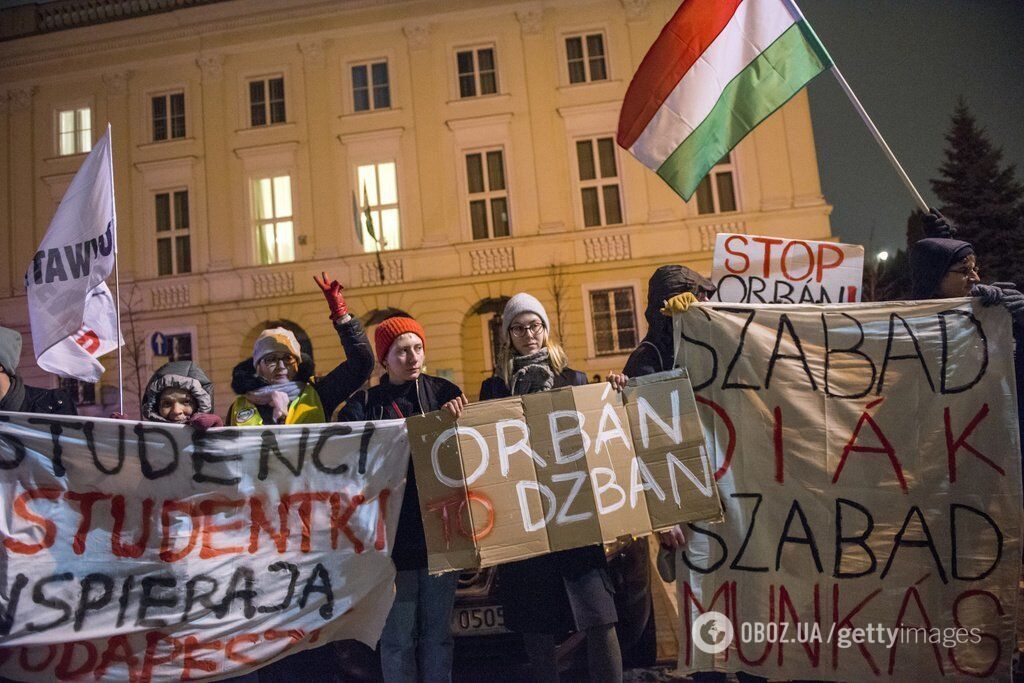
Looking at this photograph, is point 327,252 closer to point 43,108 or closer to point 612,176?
point 612,176

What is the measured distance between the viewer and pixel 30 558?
9.41ft

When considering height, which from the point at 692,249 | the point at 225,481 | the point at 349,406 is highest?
the point at 692,249

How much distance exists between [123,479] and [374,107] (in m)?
17.8

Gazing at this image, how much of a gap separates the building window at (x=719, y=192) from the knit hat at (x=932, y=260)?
14.9 meters

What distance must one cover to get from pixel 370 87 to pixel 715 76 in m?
16.9

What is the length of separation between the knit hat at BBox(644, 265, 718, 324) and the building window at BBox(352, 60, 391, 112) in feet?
57.3

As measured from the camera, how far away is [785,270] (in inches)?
153

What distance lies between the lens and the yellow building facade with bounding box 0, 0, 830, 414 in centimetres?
1780

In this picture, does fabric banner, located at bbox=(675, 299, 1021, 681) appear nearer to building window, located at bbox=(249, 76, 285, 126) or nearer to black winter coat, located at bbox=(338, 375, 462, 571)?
black winter coat, located at bbox=(338, 375, 462, 571)

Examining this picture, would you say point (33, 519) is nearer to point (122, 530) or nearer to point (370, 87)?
point (122, 530)

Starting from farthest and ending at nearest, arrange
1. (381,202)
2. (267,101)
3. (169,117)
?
1. (169,117)
2. (267,101)
3. (381,202)

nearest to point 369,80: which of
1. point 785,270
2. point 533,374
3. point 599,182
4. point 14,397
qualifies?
point 599,182

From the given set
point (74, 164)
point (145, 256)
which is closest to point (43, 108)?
point (74, 164)

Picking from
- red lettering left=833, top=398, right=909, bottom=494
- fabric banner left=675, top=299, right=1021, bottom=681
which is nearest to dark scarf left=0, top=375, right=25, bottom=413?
fabric banner left=675, top=299, right=1021, bottom=681
